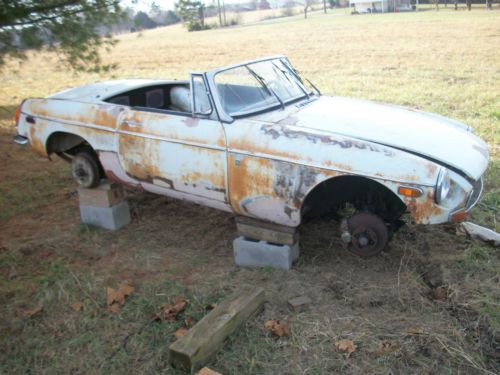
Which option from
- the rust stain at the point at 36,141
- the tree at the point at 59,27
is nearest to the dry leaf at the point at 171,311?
the rust stain at the point at 36,141

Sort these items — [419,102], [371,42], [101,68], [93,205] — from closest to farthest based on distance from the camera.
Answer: [93,205] < [101,68] < [419,102] < [371,42]

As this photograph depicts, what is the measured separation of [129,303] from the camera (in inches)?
149

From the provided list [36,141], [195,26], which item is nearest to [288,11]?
[195,26]

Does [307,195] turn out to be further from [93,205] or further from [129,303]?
[93,205]

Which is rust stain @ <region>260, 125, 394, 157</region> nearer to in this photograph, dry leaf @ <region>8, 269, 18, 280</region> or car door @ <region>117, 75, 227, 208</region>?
car door @ <region>117, 75, 227, 208</region>

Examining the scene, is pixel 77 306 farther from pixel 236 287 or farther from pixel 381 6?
pixel 381 6

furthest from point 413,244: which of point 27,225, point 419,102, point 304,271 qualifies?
point 419,102

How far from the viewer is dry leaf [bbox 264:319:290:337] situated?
10.8ft

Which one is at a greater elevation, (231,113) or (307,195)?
(231,113)

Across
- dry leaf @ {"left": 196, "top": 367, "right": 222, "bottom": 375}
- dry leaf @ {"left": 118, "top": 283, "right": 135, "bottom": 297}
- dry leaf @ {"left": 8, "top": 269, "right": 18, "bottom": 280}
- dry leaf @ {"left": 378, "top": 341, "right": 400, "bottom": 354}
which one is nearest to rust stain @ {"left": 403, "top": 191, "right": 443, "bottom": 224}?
dry leaf @ {"left": 378, "top": 341, "right": 400, "bottom": 354}

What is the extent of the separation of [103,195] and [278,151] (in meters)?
2.20

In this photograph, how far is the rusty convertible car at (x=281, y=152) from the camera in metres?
3.45

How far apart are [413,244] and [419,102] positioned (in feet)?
18.3

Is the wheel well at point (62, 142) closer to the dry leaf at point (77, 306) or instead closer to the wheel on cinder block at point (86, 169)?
the wheel on cinder block at point (86, 169)
